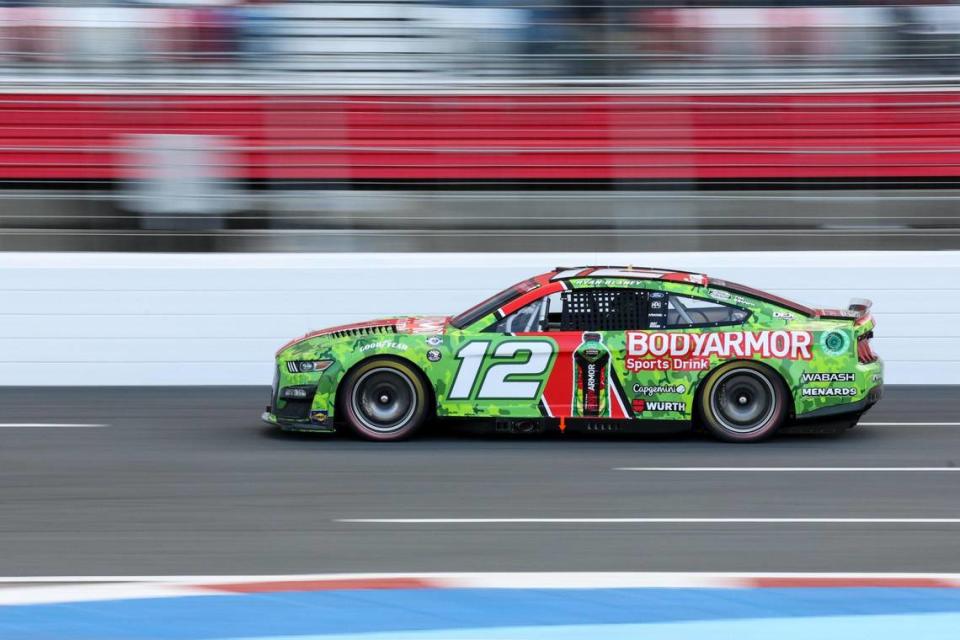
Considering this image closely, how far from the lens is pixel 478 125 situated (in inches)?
550

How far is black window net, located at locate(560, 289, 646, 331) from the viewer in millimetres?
9547

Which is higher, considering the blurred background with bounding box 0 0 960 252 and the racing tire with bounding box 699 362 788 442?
the blurred background with bounding box 0 0 960 252

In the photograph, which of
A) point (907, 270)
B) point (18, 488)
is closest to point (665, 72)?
point (907, 270)

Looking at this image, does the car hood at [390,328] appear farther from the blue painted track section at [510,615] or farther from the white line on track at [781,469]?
the blue painted track section at [510,615]

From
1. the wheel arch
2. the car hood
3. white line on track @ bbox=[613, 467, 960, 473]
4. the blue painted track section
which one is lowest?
the blue painted track section

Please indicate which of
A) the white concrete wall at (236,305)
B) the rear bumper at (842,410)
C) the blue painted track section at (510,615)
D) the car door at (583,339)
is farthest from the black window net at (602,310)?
the blue painted track section at (510,615)

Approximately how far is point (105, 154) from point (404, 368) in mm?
5544

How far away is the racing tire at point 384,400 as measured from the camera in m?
9.56

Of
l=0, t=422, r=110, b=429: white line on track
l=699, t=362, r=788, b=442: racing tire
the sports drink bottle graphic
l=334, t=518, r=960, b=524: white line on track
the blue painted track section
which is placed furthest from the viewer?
l=0, t=422, r=110, b=429: white line on track

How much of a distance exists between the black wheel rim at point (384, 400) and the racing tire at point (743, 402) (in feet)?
6.58

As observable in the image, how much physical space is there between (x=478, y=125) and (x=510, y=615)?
9.17m

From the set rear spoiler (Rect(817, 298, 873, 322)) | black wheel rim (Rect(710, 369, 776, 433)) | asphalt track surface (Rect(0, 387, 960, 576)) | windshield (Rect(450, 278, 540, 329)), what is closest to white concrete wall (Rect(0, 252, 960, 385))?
asphalt track surface (Rect(0, 387, 960, 576))

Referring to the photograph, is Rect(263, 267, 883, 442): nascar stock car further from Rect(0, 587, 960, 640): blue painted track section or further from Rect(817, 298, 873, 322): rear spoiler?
Rect(0, 587, 960, 640): blue painted track section

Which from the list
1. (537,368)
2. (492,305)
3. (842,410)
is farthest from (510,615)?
(842,410)
